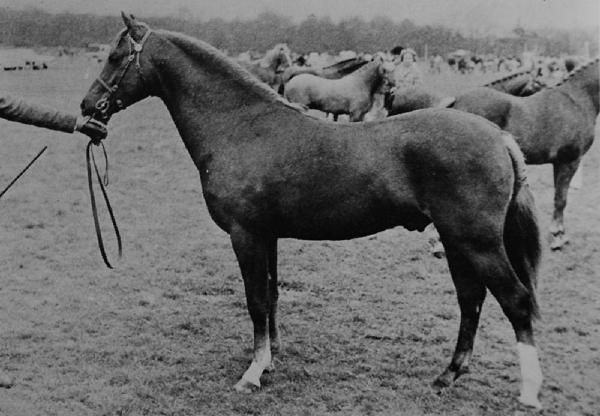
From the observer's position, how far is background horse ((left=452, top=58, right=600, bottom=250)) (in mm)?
7773

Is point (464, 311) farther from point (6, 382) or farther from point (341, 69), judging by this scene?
point (341, 69)

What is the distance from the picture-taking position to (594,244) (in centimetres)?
783

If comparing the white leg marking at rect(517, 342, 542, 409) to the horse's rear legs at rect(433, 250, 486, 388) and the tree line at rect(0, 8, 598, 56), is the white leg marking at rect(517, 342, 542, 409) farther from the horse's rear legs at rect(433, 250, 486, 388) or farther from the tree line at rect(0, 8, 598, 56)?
the tree line at rect(0, 8, 598, 56)

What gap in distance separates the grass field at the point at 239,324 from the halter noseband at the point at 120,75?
1.93 meters

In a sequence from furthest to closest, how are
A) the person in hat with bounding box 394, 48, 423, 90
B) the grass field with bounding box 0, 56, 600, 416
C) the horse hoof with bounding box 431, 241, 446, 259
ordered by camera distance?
the person in hat with bounding box 394, 48, 423, 90 < the horse hoof with bounding box 431, 241, 446, 259 < the grass field with bounding box 0, 56, 600, 416

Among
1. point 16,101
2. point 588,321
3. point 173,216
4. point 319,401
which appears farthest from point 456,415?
point 173,216

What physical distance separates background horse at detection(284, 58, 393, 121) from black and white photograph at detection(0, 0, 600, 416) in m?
6.51

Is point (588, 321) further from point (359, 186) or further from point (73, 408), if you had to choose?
point (73, 408)

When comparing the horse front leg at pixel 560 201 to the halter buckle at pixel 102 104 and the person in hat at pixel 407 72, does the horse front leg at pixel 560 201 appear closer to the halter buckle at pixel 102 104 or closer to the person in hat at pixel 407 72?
the halter buckle at pixel 102 104

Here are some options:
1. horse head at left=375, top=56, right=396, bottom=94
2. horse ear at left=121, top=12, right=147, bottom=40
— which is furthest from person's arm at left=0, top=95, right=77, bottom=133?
horse head at left=375, top=56, right=396, bottom=94

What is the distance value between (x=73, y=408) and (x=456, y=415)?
2.47 metres

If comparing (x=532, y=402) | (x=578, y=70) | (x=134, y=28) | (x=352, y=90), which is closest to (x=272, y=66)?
(x=352, y=90)

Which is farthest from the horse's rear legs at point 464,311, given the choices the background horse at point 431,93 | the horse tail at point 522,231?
the background horse at point 431,93

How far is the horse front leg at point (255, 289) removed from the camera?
4.34 m
